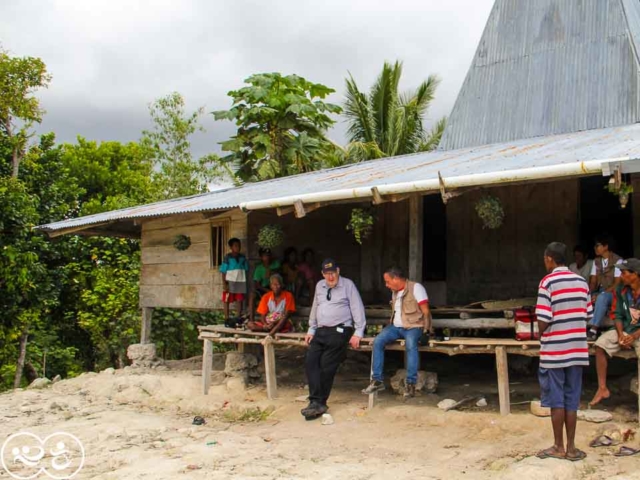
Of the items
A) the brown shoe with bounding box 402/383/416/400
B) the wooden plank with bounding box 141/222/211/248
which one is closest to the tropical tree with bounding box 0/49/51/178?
the wooden plank with bounding box 141/222/211/248

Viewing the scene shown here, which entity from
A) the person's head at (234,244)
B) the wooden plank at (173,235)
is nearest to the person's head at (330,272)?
the person's head at (234,244)

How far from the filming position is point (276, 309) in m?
9.06

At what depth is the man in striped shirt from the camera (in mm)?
5344

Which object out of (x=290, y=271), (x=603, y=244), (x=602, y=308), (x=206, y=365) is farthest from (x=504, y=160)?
(x=206, y=365)

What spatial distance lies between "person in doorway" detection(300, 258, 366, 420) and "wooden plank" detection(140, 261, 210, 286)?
10.6 feet

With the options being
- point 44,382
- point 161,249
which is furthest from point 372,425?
point 44,382

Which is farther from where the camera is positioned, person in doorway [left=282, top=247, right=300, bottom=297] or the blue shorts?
person in doorway [left=282, top=247, right=300, bottom=297]

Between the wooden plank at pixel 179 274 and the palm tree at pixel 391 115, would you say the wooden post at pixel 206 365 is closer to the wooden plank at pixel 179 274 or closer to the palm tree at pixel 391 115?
the wooden plank at pixel 179 274

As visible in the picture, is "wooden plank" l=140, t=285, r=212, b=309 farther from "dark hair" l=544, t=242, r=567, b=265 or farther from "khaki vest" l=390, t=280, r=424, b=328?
"dark hair" l=544, t=242, r=567, b=265

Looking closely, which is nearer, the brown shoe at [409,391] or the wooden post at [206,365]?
the brown shoe at [409,391]

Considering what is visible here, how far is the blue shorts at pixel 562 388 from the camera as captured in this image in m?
5.36

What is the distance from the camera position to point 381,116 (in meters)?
22.3

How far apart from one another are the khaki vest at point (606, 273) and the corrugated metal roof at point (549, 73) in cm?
355

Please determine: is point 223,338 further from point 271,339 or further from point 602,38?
point 602,38
